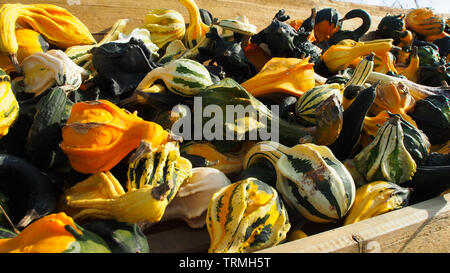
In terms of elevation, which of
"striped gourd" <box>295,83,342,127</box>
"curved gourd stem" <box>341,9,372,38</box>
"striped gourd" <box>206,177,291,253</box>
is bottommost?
"striped gourd" <box>206,177,291,253</box>

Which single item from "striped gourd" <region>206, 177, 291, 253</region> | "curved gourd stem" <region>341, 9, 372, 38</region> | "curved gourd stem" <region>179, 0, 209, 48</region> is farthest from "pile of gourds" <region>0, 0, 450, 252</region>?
"curved gourd stem" <region>341, 9, 372, 38</region>

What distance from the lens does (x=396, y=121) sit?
4.15 ft

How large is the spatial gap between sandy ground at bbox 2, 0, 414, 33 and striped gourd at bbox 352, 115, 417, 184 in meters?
1.61

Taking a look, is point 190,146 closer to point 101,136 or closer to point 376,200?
point 101,136

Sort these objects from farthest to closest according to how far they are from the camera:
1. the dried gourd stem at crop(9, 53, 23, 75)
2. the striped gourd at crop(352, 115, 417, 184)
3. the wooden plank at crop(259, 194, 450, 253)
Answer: the dried gourd stem at crop(9, 53, 23, 75) < the striped gourd at crop(352, 115, 417, 184) < the wooden plank at crop(259, 194, 450, 253)

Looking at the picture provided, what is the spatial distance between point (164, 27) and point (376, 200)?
1.50 metres

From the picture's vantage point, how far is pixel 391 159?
1258mm

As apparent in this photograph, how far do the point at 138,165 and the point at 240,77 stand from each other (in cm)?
86

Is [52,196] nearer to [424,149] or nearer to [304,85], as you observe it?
[304,85]

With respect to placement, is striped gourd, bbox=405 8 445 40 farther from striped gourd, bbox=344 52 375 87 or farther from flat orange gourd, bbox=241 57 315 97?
flat orange gourd, bbox=241 57 315 97

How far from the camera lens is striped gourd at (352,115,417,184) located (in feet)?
4.12

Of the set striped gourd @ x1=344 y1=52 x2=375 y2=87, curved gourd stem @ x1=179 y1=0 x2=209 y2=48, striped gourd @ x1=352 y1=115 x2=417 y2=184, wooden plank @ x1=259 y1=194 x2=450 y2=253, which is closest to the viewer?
wooden plank @ x1=259 y1=194 x2=450 y2=253

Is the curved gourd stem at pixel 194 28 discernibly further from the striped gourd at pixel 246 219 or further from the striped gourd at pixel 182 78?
the striped gourd at pixel 246 219

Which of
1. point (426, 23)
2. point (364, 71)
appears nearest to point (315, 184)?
point (364, 71)
